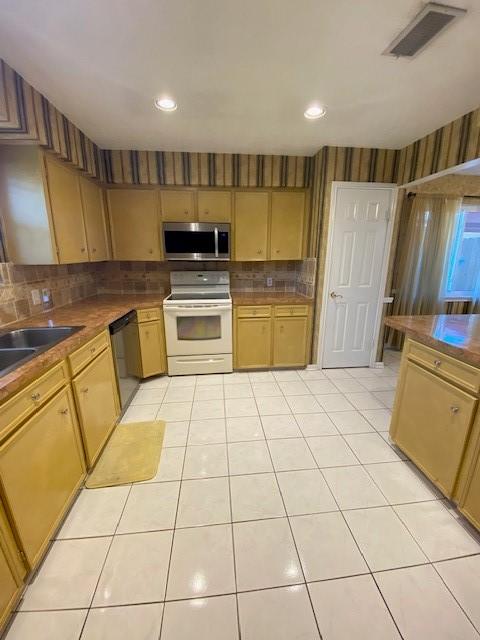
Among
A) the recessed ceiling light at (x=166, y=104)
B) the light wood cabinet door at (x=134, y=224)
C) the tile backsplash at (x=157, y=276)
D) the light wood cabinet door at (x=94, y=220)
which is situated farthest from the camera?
the light wood cabinet door at (x=134, y=224)

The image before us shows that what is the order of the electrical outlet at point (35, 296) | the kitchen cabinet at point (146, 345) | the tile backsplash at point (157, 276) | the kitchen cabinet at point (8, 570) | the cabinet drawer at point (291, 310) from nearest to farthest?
the kitchen cabinet at point (8, 570) → the electrical outlet at point (35, 296) → the kitchen cabinet at point (146, 345) → the tile backsplash at point (157, 276) → the cabinet drawer at point (291, 310)

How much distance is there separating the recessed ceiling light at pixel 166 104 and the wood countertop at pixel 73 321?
1.64 m

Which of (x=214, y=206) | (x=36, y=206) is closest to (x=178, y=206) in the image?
(x=214, y=206)

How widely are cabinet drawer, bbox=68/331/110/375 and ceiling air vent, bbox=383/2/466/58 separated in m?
2.44

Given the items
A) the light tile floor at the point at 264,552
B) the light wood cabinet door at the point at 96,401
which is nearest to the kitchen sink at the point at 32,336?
the light wood cabinet door at the point at 96,401

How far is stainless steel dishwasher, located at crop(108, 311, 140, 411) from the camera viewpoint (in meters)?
2.22

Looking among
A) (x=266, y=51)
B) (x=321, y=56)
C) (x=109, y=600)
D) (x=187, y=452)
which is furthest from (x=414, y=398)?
(x=266, y=51)

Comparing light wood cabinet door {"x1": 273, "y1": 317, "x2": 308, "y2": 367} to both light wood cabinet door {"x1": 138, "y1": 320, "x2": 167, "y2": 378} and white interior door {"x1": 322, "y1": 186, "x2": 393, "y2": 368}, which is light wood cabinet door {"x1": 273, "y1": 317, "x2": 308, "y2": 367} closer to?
white interior door {"x1": 322, "y1": 186, "x2": 393, "y2": 368}

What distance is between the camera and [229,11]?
1181 millimetres

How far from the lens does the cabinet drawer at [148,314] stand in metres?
2.75

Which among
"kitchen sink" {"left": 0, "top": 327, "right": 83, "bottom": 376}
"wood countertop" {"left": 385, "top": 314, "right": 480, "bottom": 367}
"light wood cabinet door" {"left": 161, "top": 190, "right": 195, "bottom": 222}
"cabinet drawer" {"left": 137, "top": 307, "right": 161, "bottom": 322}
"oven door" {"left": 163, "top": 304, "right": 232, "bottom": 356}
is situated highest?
"light wood cabinet door" {"left": 161, "top": 190, "right": 195, "bottom": 222}

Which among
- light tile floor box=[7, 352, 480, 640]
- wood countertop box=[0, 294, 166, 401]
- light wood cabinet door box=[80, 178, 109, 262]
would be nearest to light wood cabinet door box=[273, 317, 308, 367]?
light tile floor box=[7, 352, 480, 640]

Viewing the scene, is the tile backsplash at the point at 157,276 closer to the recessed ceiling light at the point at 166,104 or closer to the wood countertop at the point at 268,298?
the wood countertop at the point at 268,298

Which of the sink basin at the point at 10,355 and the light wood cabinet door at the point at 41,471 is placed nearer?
the light wood cabinet door at the point at 41,471
